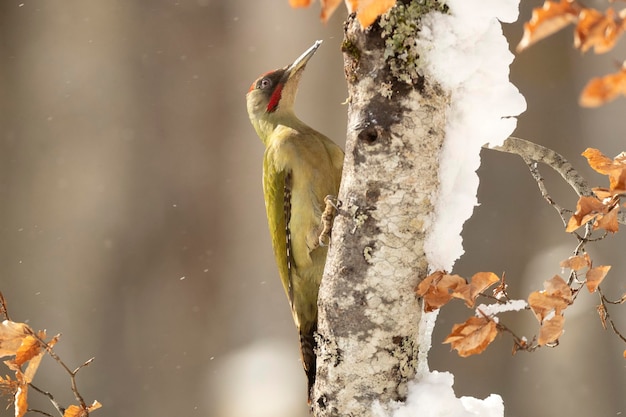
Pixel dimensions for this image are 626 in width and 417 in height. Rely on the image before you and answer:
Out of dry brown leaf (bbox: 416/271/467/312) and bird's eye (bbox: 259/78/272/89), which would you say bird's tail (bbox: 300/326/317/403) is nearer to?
dry brown leaf (bbox: 416/271/467/312)

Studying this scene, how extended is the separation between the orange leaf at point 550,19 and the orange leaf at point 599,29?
1cm

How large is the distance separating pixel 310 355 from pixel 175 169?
4.08m

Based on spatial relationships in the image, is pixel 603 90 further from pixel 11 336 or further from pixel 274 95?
pixel 274 95

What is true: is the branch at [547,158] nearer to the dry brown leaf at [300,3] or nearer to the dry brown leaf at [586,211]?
the dry brown leaf at [586,211]

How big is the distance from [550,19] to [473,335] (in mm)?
726

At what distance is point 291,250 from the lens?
2531mm

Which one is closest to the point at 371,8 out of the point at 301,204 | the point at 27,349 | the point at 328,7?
the point at 328,7

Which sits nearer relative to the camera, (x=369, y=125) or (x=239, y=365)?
(x=369, y=125)

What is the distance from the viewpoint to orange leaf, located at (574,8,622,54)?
3.01 ft

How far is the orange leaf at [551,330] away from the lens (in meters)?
1.42

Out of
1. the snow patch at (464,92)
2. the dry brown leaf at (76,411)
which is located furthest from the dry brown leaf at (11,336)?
the snow patch at (464,92)

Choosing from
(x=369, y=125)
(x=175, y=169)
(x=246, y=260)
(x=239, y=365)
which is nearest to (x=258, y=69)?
(x=175, y=169)

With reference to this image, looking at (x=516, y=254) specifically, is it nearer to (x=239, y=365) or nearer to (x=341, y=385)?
(x=239, y=365)

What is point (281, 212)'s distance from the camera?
256cm
